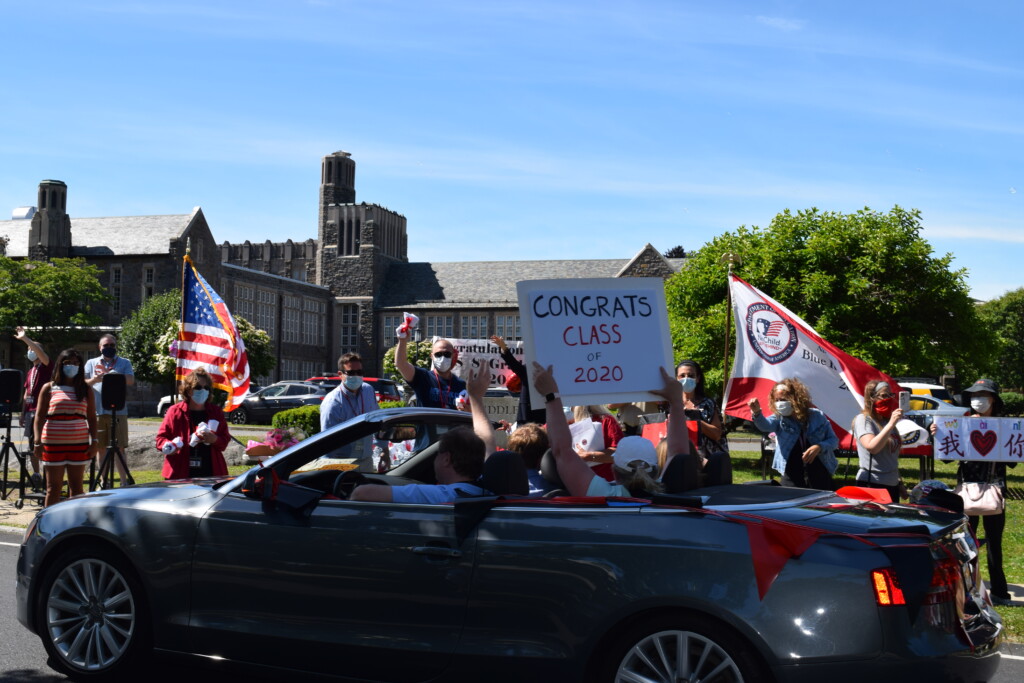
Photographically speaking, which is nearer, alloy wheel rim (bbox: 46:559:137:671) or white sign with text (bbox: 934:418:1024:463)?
alloy wheel rim (bbox: 46:559:137:671)

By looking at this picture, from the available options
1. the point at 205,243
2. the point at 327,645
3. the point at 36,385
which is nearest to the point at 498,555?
the point at 327,645

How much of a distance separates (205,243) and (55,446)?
62.6 metres

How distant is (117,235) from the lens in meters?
71.3

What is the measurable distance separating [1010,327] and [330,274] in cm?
6141

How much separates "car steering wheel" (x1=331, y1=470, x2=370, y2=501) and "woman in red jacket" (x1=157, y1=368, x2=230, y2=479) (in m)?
4.72

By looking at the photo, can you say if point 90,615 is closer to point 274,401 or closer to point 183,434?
point 183,434

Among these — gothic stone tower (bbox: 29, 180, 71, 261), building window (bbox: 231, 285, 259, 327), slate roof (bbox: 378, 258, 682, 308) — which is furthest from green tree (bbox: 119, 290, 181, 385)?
slate roof (bbox: 378, 258, 682, 308)

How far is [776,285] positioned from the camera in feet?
83.4

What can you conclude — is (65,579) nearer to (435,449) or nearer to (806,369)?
(435,449)

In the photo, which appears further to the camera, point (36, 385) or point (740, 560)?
point (36, 385)

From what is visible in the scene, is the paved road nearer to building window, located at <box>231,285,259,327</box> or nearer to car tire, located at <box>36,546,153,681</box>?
car tire, located at <box>36,546,153,681</box>

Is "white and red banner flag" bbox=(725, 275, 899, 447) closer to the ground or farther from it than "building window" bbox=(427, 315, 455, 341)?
closer to the ground

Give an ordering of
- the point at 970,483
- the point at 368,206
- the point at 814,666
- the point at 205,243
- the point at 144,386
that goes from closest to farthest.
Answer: the point at 814,666 → the point at 970,483 → the point at 144,386 → the point at 205,243 → the point at 368,206

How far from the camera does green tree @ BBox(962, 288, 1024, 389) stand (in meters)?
87.7
